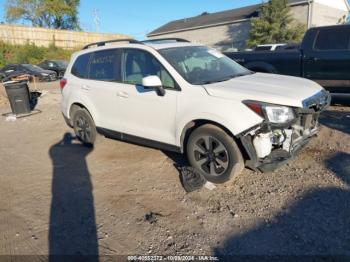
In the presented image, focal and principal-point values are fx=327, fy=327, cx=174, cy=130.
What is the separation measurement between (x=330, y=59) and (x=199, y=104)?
178 inches

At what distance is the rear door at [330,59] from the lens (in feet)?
23.1

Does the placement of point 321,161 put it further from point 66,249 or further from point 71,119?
point 71,119

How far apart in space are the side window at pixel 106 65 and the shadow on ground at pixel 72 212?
1492 mm

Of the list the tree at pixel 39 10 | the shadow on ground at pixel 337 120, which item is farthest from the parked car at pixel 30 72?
the tree at pixel 39 10

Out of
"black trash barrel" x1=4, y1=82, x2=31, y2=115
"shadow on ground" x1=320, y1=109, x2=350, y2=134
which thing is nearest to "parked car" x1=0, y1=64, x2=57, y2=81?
"black trash barrel" x1=4, y1=82, x2=31, y2=115

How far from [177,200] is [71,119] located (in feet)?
11.0

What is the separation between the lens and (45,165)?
18.4 ft

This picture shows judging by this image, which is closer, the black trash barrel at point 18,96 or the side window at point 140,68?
the side window at point 140,68

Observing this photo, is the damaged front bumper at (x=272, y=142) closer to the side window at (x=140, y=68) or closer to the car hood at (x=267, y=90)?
the car hood at (x=267, y=90)

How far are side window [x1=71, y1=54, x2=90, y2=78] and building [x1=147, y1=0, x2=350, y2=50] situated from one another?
2836cm

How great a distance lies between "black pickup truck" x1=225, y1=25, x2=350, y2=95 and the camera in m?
7.08

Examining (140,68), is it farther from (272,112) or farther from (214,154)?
(272,112)

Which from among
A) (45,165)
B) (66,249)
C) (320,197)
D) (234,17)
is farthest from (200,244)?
(234,17)

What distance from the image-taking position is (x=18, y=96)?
32.9 feet
